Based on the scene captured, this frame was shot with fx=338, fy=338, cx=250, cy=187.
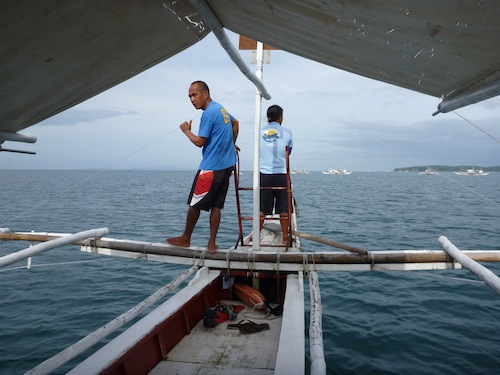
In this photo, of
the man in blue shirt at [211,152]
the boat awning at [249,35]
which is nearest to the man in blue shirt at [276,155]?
the man in blue shirt at [211,152]

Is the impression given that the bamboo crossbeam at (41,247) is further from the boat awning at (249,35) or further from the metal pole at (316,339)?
the metal pole at (316,339)

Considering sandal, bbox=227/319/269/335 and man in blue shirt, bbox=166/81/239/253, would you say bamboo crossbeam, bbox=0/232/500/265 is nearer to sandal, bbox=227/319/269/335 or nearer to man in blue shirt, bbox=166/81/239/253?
man in blue shirt, bbox=166/81/239/253

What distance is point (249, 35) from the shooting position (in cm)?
260

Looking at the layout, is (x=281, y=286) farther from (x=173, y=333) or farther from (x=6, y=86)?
(x=6, y=86)

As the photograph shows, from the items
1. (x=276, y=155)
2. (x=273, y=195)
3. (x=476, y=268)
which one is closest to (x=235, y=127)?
(x=276, y=155)

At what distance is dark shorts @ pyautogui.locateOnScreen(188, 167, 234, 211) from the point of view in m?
4.64

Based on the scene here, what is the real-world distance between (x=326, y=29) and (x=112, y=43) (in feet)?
4.20

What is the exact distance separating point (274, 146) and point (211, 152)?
209cm

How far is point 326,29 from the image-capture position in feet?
6.67

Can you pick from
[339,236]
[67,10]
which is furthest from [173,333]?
[339,236]

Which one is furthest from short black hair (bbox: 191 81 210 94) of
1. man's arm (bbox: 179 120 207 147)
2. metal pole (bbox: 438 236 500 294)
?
metal pole (bbox: 438 236 500 294)

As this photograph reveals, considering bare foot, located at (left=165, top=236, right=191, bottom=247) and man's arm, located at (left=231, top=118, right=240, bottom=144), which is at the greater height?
man's arm, located at (left=231, top=118, right=240, bottom=144)

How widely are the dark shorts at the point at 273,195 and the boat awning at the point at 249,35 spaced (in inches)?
153

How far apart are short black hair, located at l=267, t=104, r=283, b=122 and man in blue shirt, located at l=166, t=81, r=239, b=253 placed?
73.7 inches
